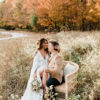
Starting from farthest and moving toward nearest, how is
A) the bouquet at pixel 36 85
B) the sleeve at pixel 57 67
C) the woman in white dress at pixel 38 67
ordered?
the woman in white dress at pixel 38 67 → the bouquet at pixel 36 85 → the sleeve at pixel 57 67

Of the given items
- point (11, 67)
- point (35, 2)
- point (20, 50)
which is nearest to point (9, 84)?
point (11, 67)

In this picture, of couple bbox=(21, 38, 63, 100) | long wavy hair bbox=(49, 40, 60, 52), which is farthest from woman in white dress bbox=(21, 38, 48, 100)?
long wavy hair bbox=(49, 40, 60, 52)

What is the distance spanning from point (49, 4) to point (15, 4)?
11.7 m

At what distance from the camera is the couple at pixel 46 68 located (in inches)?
130

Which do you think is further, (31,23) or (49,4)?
(31,23)

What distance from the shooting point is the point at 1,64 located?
445 centimetres

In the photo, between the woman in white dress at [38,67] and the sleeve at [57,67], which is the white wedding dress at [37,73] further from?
the sleeve at [57,67]

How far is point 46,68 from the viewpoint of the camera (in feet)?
10.9

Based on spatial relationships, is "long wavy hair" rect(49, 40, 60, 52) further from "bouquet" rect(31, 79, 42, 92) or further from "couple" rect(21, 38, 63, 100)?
"bouquet" rect(31, 79, 42, 92)

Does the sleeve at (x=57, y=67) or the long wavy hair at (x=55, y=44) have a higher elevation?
the long wavy hair at (x=55, y=44)

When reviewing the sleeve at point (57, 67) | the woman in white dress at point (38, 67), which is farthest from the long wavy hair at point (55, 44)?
the woman in white dress at point (38, 67)

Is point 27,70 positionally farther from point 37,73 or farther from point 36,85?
point 36,85

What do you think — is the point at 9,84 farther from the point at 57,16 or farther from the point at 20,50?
the point at 57,16

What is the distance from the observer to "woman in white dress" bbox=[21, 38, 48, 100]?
355 centimetres
